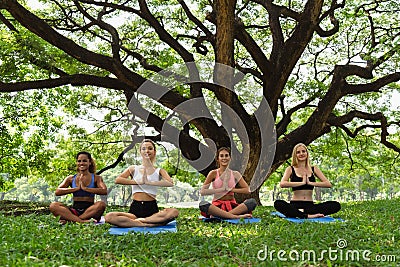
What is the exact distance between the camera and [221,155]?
6.29m

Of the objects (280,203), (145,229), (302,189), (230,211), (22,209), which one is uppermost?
(302,189)

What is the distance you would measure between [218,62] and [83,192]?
12.4 ft

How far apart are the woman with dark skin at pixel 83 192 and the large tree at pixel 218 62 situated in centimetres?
310

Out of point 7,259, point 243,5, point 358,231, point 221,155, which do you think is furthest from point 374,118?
point 7,259

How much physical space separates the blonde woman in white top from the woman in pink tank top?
78 centimetres

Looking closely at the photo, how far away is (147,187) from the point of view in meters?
5.54

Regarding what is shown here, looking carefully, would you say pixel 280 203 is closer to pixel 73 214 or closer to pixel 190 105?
pixel 73 214

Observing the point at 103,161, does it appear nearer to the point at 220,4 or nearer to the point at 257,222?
the point at 220,4

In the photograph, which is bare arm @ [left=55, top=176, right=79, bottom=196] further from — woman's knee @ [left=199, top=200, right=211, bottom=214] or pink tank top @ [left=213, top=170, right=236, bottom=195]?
pink tank top @ [left=213, top=170, right=236, bottom=195]

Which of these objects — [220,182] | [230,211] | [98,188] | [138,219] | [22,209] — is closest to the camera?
[138,219]

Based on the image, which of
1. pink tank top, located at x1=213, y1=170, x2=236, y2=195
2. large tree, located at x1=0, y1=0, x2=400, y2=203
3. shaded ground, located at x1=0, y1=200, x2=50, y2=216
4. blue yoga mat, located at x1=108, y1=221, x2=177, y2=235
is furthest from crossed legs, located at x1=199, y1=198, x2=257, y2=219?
shaded ground, located at x1=0, y1=200, x2=50, y2=216

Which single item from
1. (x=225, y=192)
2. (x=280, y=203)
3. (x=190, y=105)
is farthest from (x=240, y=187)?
(x=190, y=105)

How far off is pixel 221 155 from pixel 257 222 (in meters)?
1.20

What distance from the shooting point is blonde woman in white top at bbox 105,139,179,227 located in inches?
204
